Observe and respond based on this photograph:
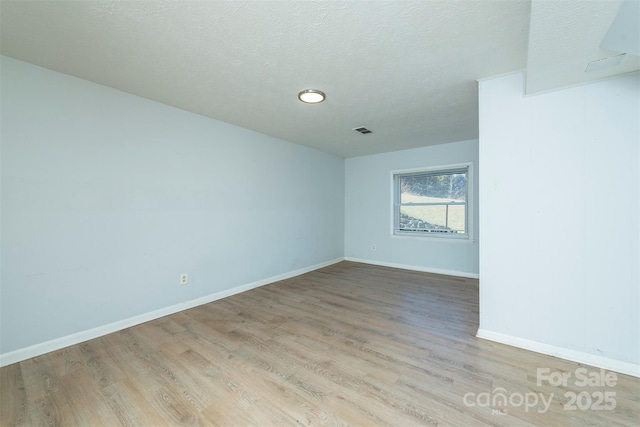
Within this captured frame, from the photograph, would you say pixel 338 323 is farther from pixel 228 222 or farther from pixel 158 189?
pixel 158 189

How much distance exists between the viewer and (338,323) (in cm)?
257

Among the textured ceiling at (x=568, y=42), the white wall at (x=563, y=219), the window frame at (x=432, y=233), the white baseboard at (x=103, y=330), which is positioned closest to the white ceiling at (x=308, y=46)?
the textured ceiling at (x=568, y=42)

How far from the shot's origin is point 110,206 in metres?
2.38

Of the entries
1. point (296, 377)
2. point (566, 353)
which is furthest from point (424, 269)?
point (296, 377)

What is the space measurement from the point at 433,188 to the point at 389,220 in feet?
3.43

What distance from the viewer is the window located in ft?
14.6

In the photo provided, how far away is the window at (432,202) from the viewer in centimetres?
445

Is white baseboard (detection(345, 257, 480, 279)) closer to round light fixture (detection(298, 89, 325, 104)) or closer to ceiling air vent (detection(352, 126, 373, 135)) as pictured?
ceiling air vent (detection(352, 126, 373, 135))

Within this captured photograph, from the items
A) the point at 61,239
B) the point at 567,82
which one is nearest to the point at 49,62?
the point at 61,239

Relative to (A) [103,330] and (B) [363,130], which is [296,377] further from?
(B) [363,130]

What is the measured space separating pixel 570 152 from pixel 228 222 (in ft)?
11.8

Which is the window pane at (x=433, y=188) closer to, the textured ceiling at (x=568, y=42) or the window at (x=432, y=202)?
the window at (x=432, y=202)

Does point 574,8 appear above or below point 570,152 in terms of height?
above

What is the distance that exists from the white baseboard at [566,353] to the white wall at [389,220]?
2.25 m
